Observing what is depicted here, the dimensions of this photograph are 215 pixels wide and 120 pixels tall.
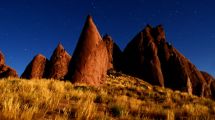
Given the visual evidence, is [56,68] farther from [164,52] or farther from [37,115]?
[37,115]

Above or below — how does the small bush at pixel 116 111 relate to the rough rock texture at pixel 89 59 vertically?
below

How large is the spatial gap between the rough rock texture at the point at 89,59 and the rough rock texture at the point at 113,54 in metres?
29.0

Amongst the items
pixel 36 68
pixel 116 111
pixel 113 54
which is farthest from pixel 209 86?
pixel 116 111

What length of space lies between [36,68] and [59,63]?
121 inches

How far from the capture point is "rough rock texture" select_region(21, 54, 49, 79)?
111 feet

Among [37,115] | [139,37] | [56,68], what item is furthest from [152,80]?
[37,115]

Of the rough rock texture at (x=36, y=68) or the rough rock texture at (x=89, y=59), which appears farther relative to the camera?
the rough rock texture at (x=36, y=68)

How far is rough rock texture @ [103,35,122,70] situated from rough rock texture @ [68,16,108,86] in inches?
1140

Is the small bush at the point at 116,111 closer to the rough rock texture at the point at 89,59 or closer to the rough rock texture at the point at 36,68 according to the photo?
the rough rock texture at the point at 89,59

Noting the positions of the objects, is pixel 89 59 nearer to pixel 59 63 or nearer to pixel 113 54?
pixel 59 63

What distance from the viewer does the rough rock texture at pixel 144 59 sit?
1684 inches

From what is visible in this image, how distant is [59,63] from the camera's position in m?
34.5

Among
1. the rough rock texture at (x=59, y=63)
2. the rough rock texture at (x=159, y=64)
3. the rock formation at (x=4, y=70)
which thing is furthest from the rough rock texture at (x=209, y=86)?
the rock formation at (x=4, y=70)

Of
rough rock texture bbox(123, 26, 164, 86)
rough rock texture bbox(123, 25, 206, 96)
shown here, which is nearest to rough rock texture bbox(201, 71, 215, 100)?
rough rock texture bbox(123, 25, 206, 96)
